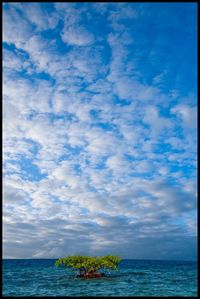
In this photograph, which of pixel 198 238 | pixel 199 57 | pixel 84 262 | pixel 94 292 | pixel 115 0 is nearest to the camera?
pixel 198 238

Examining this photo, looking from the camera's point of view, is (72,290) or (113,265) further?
(113,265)

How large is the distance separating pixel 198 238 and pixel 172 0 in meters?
4.71

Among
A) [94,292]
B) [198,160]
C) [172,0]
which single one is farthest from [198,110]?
[94,292]

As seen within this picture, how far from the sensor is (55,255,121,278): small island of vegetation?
34.7 meters

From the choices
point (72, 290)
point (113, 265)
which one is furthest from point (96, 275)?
point (72, 290)

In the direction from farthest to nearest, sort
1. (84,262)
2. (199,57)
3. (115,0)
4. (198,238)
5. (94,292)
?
1. (84,262)
2. (94,292)
3. (115,0)
4. (199,57)
5. (198,238)

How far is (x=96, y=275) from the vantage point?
120ft

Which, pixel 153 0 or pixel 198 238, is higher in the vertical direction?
pixel 153 0

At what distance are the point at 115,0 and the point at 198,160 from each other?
3733mm

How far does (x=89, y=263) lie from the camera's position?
114 ft

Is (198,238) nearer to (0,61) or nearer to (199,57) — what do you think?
(199,57)

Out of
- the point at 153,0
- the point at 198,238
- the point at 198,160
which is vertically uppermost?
the point at 153,0

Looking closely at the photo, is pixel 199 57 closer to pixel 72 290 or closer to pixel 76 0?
pixel 76 0

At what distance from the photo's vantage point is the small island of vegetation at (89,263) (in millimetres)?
34688
